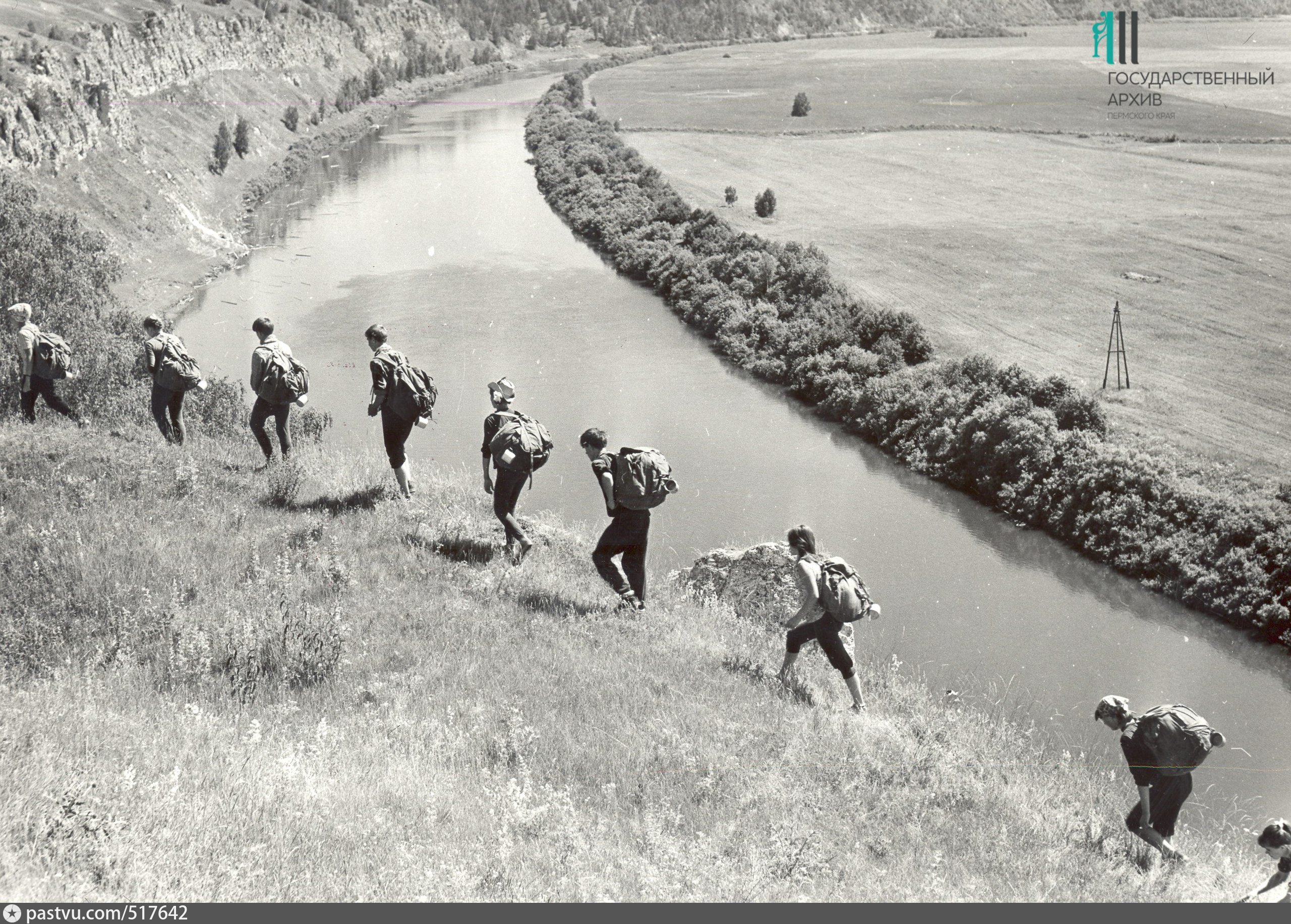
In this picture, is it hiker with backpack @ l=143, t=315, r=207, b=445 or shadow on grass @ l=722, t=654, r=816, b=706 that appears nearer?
shadow on grass @ l=722, t=654, r=816, b=706

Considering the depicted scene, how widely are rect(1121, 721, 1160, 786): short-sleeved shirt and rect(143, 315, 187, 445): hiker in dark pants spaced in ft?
35.1

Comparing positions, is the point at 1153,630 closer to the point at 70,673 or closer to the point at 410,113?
the point at 70,673

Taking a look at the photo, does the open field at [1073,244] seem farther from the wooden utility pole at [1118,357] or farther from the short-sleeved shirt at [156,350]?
the short-sleeved shirt at [156,350]

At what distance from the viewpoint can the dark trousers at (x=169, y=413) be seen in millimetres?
14031

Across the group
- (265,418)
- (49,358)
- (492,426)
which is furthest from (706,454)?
(49,358)

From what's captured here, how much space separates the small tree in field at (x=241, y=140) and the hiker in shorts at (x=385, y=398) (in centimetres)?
4253

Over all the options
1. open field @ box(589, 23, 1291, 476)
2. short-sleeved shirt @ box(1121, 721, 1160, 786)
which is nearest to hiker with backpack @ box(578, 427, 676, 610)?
short-sleeved shirt @ box(1121, 721, 1160, 786)

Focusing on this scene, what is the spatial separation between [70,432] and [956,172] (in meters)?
47.0

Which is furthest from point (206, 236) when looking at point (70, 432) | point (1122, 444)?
point (1122, 444)

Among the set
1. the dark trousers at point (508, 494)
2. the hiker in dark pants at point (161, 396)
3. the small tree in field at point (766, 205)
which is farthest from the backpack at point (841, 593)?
the small tree in field at point (766, 205)

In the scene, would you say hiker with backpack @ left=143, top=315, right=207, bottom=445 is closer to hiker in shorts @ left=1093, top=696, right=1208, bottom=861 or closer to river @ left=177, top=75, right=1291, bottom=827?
river @ left=177, top=75, right=1291, bottom=827

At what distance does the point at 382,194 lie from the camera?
51.4m

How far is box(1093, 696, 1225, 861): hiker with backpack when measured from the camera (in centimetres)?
802

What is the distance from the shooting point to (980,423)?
72.5 feet
